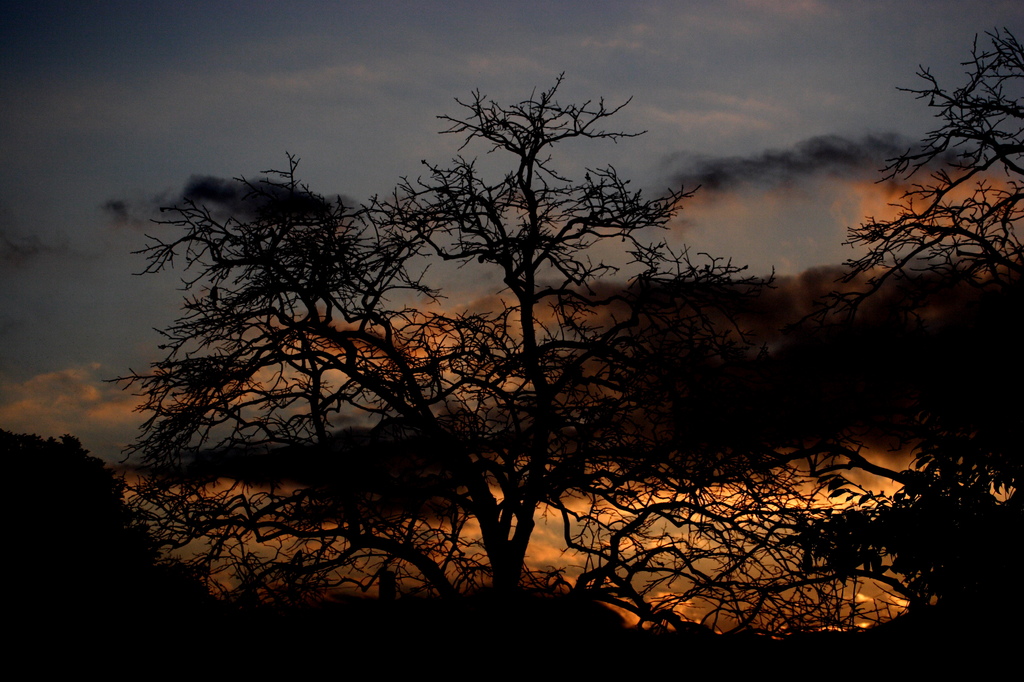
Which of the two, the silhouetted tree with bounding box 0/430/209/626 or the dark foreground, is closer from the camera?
the dark foreground

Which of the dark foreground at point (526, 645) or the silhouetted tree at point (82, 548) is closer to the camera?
the dark foreground at point (526, 645)

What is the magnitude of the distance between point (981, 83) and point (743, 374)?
523 centimetres

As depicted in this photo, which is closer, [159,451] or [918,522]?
[918,522]

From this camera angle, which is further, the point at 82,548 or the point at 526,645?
the point at 82,548

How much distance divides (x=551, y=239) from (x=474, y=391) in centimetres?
214

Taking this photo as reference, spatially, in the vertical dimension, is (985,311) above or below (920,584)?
above

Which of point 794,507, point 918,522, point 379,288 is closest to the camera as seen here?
point 918,522

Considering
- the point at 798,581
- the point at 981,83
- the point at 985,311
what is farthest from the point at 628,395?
the point at 981,83

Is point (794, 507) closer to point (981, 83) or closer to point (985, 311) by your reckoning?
point (985, 311)

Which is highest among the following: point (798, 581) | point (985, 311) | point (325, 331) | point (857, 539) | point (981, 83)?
point (981, 83)

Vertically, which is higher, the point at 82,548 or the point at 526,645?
the point at 82,548

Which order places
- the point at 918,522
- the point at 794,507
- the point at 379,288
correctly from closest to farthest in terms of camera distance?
the point at 918,522, the point at 794,507, the point at 379,288

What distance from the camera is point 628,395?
8.79 m

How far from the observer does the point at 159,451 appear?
9.30 meters
